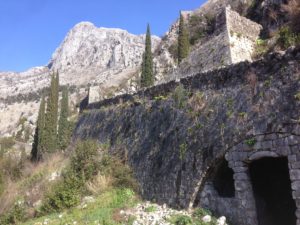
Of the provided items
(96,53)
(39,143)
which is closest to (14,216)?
(39,143)

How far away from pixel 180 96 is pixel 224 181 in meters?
4.14

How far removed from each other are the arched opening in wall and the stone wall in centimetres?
111

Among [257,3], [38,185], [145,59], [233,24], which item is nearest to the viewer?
[38,185]

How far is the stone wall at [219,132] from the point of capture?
9297 millimetres

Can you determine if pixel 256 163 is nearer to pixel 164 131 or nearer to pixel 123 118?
pixel 164 131

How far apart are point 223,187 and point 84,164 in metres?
7.50

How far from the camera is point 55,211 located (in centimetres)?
1444

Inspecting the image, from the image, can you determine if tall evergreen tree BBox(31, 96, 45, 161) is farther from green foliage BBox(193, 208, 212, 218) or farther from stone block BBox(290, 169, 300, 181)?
stone block BBox(290, 169, 300, 181)

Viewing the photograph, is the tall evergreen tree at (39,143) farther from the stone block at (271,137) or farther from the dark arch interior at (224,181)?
the stone block at (271,137)

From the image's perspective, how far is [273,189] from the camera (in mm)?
11320

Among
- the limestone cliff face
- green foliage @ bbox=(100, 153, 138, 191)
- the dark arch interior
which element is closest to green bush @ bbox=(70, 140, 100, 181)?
green foliage @ bbox=(100, 153, 138, 191)

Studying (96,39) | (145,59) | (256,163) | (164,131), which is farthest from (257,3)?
(96,39)

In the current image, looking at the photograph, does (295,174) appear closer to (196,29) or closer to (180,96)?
(180,96)

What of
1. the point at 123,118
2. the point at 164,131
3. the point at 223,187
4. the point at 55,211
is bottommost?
the point at 55,211
